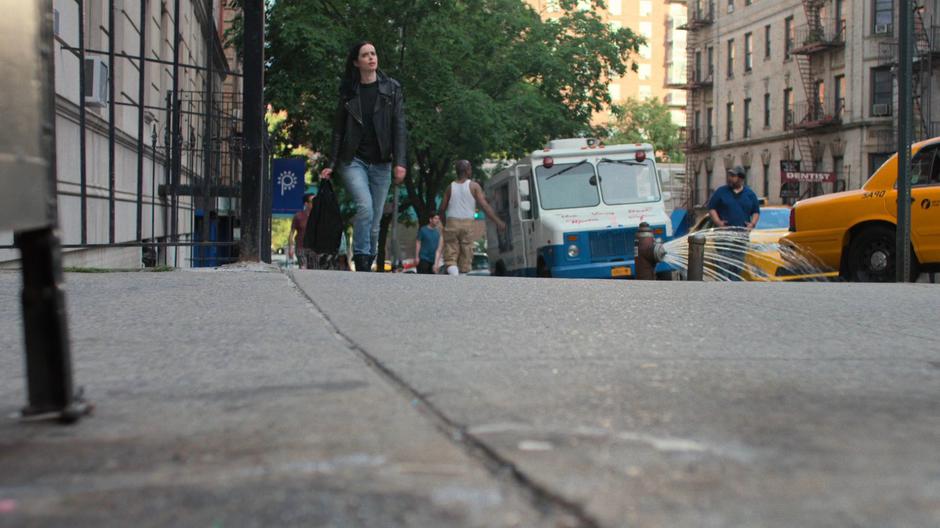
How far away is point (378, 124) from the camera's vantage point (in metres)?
9.67

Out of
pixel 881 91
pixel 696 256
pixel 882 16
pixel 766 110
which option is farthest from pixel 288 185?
pixel 766 110

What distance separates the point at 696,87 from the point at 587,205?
47399mm

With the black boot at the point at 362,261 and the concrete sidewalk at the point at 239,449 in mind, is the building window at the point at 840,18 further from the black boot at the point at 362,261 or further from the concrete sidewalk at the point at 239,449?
the concrete sidewalk at the point at 239,449

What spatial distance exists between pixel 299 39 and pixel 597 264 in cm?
1247

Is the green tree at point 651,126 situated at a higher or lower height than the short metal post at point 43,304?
higher

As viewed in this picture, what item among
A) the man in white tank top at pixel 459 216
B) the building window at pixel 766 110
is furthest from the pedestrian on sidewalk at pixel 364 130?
the building window at pixel 766 110

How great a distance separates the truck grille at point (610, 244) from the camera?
18.7m

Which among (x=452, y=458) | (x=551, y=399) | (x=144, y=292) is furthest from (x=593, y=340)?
(x=144, y=292)

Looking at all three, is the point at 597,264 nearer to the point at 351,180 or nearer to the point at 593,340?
the point at 351,180

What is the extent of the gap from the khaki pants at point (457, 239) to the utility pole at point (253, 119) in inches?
367

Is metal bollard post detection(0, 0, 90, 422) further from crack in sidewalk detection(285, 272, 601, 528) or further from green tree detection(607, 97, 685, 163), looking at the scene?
green tree detection(607, 97, 685, 163)

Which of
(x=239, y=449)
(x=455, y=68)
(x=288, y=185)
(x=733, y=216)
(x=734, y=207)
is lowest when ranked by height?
(x=239, y=449)

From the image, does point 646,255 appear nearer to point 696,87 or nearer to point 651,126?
point 696,87

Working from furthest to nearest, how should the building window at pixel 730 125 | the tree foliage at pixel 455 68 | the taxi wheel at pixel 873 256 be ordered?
the building window at pixel 730 125, the tree foliage at pixel 455 68, the taxi wheel at pixel 873 256
